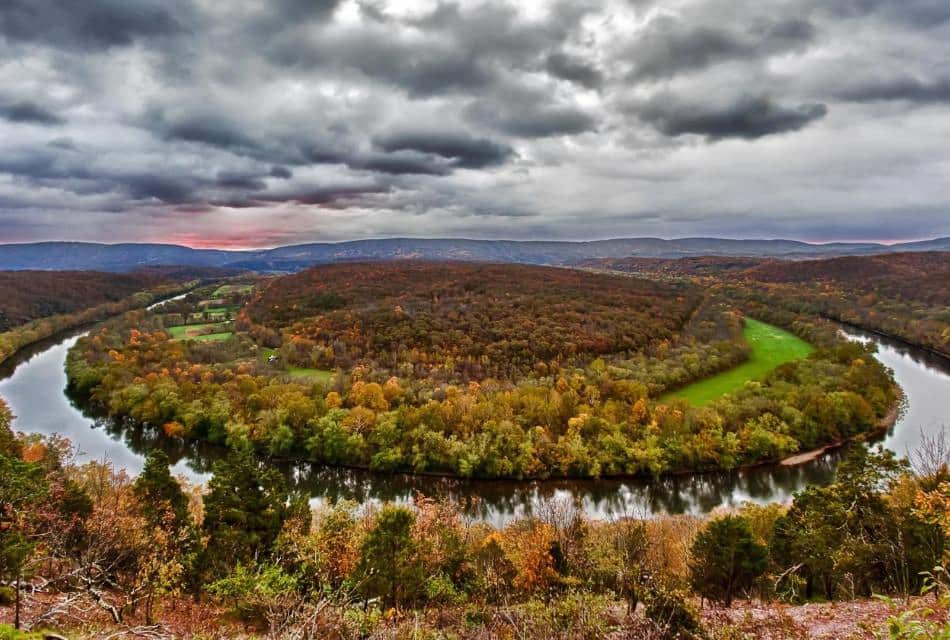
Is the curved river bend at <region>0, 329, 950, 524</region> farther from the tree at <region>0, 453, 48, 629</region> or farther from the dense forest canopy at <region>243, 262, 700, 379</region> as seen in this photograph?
the dense forest canopy at <region>243, 262, 700, 379</region>

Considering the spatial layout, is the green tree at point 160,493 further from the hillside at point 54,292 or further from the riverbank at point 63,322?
the hillside at point 54,292

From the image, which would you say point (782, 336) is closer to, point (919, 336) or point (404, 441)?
point (919, 336)

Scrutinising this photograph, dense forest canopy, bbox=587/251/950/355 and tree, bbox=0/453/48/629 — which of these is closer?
tree, bbox=0/453/48/629

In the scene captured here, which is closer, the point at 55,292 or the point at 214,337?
the point at 214,337

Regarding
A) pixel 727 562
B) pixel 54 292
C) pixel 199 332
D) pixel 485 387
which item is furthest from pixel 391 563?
pixel 54 292

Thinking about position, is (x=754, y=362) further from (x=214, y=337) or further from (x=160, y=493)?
(x=214, y=337)

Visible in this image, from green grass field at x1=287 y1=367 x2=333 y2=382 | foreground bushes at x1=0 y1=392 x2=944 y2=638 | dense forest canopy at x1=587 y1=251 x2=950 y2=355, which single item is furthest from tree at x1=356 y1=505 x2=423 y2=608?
dense forest canopy at x1=587 y1=251 x2=950 y2=355

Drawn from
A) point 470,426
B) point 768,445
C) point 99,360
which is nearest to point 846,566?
point 768,445
